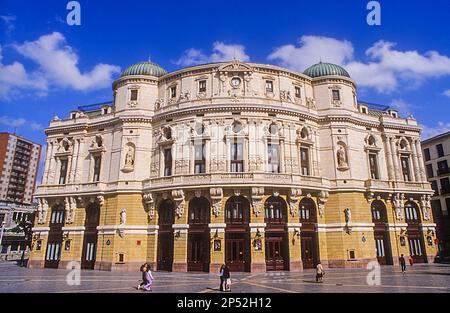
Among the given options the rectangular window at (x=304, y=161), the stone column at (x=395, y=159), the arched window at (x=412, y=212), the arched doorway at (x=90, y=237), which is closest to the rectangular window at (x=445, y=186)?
the arched window at (x=412, y=212)

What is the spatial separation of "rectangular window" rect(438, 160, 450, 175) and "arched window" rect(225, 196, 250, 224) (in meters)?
40.4

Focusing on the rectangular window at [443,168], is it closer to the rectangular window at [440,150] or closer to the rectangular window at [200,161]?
the rectangular window at [440,150]

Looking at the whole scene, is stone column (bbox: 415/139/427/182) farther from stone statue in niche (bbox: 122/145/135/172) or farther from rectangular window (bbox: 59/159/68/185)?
rectangular window (bbox: 59/159/68/185)

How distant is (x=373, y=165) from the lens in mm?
45500

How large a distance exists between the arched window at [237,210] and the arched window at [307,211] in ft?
24.2

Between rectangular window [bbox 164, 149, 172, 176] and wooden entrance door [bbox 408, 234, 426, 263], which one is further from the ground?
rectangular window [bbox 164, 149, 172, 176]

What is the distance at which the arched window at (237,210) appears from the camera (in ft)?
120

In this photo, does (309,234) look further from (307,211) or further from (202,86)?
(202,86)

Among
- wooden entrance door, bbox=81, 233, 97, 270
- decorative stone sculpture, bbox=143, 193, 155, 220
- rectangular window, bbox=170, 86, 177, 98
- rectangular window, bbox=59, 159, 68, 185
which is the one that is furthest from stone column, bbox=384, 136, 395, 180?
rectangular window, bbox=59, 159, 68, 185

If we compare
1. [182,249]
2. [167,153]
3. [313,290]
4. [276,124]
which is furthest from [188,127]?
[313,290]

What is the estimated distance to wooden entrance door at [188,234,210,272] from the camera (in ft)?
119
